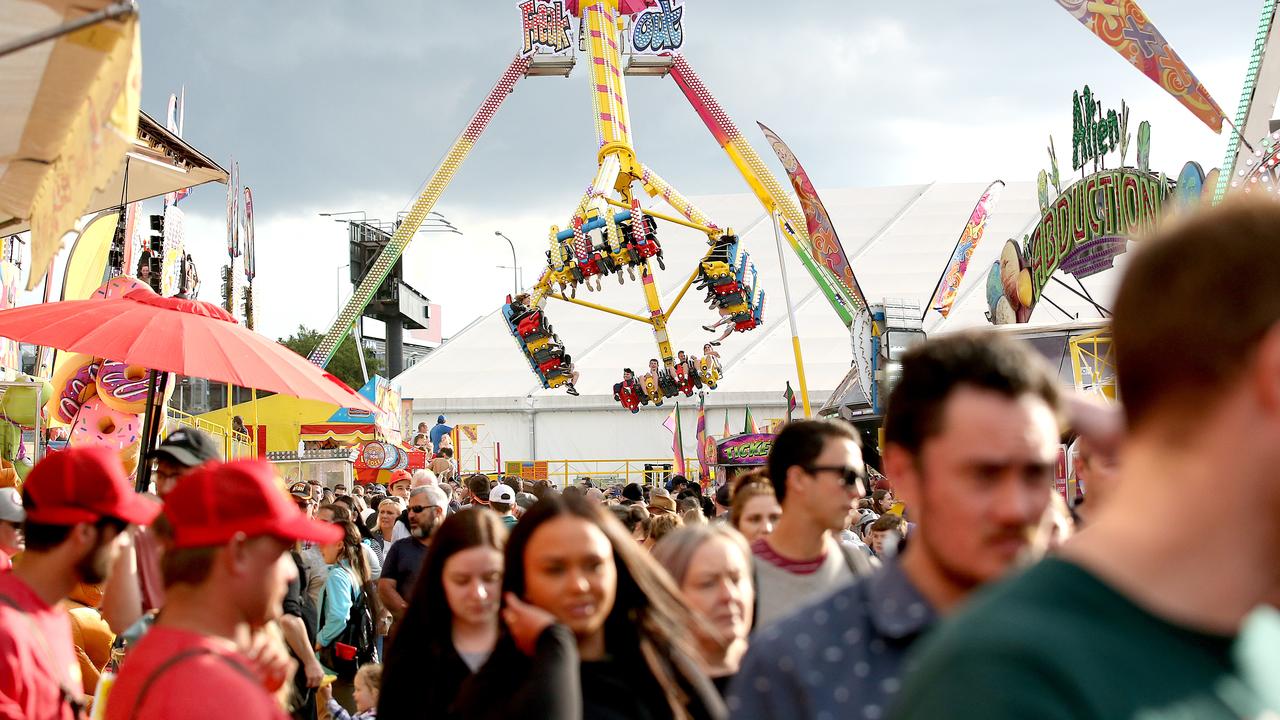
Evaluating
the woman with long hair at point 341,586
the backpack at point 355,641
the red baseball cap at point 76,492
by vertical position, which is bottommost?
the backpack at point 355,641

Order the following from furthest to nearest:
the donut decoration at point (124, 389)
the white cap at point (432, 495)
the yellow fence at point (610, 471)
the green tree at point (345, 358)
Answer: the green tree at point (345, 358), the yellow fence at point (610, 471), the donut decoration at point (124, 389), the white cap at point (432, 495)

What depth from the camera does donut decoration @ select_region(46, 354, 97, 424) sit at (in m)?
12.0

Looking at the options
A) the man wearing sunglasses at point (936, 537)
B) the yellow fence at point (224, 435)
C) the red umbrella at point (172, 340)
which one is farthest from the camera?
the yellow fence at point (224, 435)

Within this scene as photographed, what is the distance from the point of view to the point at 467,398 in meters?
45.8

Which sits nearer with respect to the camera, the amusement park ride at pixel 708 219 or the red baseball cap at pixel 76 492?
the red baseball cap at pixel 76 492

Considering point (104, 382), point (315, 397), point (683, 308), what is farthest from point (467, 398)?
point (315, 397)

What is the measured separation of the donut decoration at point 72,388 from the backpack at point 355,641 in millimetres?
5301

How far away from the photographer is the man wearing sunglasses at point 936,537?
1.81 m

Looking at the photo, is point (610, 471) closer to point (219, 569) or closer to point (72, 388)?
point (72, 388)

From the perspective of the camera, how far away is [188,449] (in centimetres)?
437

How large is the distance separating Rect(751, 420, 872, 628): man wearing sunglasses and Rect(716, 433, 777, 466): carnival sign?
49.2 feet

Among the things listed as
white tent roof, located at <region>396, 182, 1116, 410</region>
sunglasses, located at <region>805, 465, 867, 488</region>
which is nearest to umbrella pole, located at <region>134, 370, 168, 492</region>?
sunglasses, located at <region>805, 465, 867, 488</region>

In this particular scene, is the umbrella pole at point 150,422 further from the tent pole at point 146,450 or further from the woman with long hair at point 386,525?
the woman with long hair at point 386,525

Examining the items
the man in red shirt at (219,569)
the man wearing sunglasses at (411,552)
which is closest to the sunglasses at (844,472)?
the man in red shirt at (219,569)
